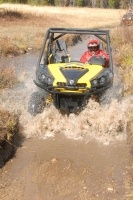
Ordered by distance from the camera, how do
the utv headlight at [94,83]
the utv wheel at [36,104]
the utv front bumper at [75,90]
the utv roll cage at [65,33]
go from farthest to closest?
the utv roll cage at [65,33], the utv wheel at [36,104], the utv headlight at [94,83], the utv front bumper at [75,90]

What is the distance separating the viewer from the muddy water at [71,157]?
15.9 ft

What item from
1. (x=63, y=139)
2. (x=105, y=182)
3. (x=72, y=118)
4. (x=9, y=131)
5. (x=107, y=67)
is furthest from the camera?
(x=107, y=67)

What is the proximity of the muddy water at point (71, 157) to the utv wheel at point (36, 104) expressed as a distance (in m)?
0.14

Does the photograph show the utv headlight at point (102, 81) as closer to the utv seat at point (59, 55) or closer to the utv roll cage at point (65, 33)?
the utv roll cage at point (65, 33)

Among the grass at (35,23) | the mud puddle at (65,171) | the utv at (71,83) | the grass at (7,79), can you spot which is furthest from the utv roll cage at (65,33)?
the grass at (35,23)

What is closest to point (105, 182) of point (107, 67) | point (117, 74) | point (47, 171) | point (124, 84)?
point (47, 171)

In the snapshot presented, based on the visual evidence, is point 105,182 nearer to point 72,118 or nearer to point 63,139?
point 63,139

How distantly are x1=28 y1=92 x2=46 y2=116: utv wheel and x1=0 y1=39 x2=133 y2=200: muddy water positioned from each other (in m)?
0.14

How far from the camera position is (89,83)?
6.62m

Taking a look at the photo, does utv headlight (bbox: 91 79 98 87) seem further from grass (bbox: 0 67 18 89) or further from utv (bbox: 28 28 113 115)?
grass (bbox: 0 67 18 89)

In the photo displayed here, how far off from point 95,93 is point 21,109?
1.70 meters

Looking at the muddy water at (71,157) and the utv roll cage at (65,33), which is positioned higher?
the utv roll cage at (65,33)

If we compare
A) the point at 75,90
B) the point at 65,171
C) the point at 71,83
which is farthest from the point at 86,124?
the point at 65,171

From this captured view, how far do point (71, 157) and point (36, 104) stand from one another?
1.84 meters
